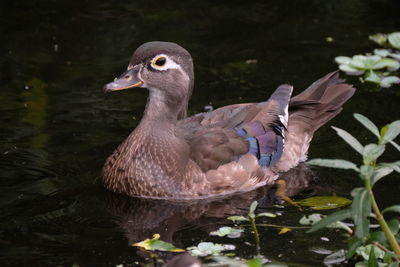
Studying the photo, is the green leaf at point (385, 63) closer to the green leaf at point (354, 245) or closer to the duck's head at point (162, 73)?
the duck's head at point (162, 73)

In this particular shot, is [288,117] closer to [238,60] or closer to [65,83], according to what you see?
[238,60]

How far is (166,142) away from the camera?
7504 mm

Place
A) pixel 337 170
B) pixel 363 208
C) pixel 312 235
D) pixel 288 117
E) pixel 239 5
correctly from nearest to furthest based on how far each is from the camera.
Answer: pixel 363 208 < pixel 312 235 < pixel 337 170 < pixel 288 117 < pixel 239 5

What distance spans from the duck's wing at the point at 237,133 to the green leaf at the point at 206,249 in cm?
146

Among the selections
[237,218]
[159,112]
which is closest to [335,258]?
[237,218]

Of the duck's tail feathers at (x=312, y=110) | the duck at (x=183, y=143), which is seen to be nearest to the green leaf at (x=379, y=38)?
the duck's tail feathers at (x=312, y=110)

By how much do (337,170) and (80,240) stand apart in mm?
2704

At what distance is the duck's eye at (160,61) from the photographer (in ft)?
24.6

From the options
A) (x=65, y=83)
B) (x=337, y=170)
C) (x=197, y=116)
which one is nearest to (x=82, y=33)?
Answer: (x=65, y=83)

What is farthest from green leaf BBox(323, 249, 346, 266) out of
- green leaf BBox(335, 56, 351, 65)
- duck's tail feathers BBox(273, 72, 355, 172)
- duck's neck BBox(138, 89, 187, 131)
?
green leaf BBox(335, 56, 351, 65)

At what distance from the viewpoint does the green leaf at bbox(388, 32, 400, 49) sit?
1015 cm

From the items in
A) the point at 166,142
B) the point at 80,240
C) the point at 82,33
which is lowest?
the point at 80,240

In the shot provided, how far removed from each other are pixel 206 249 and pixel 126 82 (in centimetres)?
203

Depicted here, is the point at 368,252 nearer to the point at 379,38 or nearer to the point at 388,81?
the point at 388,81
